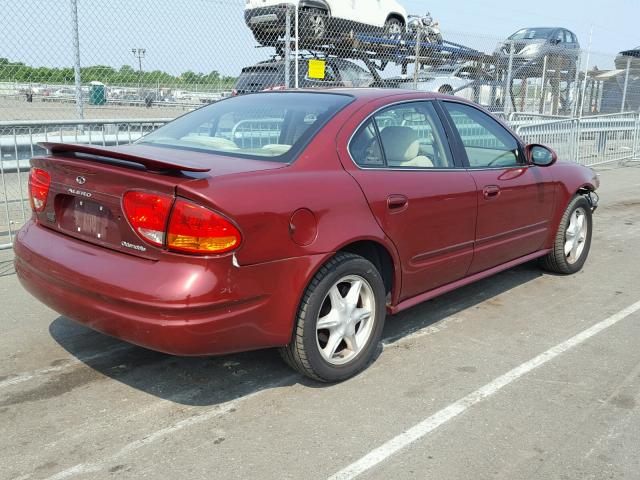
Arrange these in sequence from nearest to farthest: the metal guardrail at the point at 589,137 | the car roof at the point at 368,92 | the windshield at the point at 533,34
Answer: the car roof at the point at 368,92 < the metal guardrail at the point at 589,137 < the windshield at the point at 533,34

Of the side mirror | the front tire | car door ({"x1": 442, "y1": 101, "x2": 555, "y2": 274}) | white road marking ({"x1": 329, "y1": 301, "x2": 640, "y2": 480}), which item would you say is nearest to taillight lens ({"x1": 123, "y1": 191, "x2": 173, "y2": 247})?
the front tire

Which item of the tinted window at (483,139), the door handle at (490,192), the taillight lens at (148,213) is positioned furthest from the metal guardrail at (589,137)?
the taillight lens at (148,213)

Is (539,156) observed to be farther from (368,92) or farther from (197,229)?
(197,229)

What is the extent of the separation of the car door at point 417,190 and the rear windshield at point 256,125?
0.28m

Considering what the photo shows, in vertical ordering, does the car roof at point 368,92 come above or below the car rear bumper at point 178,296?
above

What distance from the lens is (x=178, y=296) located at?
2688 mm

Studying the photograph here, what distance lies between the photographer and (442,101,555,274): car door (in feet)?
14.0

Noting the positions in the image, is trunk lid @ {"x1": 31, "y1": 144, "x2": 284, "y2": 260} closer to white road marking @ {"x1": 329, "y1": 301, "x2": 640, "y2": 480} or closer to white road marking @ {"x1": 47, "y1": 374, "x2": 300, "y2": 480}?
white road marking @ {"x1": 47, "y1": 374, "x2": 300, "y2": 480}

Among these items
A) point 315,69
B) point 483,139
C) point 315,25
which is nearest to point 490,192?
point 483,139

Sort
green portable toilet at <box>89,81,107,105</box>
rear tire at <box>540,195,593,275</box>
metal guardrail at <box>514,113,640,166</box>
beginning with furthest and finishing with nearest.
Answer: metal guardrail at <box>514,113,640,166</box> → green portable toilet at <box>89,81,107,105</box> → rear tire at <box>540,195,593,275</box>

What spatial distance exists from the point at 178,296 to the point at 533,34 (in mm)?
19721

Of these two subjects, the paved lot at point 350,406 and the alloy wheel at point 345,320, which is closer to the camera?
the paved lot at point 350,406

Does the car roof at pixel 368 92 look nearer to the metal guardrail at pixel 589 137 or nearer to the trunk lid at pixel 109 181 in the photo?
the trunk lid at pixel 109 181

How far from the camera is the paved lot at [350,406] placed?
2.65m
